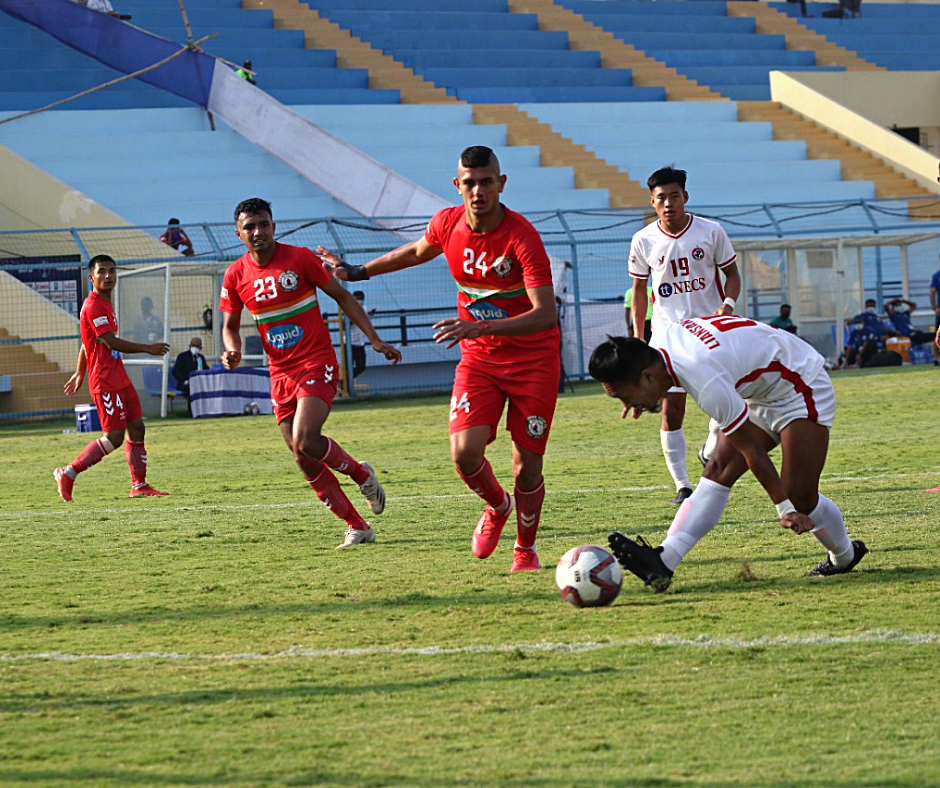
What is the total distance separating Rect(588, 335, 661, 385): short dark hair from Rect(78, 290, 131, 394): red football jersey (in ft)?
22.7

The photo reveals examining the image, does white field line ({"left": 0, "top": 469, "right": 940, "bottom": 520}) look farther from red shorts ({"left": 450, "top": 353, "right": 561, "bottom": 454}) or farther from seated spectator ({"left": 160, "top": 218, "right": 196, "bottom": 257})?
seated spectator ({"left": 160, "top": 218, "right": 196, "bottom": 257})

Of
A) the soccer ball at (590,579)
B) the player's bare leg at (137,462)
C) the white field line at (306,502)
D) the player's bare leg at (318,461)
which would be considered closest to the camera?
the soccer ball at (590,579)

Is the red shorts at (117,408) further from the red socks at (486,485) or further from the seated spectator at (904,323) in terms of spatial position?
the seated spectator at (904,323)

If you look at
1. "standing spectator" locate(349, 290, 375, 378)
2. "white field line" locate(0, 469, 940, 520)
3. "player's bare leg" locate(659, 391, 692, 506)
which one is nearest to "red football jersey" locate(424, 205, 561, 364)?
"player's bare leg" locate(659, 391, 692, 506)

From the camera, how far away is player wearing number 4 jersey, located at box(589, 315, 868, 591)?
5207 mm

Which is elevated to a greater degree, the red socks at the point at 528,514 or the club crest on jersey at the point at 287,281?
the club crest on jersey at the point at 287,281

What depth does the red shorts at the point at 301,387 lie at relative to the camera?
7.91 meters

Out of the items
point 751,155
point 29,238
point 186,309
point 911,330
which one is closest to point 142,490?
point 186,309

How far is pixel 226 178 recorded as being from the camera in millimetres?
28891

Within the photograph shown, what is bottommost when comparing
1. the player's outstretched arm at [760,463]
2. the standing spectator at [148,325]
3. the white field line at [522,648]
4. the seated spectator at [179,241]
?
the white field line at [522,648]

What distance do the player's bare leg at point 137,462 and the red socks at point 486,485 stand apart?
198 inches

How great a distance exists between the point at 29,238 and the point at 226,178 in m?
5.72

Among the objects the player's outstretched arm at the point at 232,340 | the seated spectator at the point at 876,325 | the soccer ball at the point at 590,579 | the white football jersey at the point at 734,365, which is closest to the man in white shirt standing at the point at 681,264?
the player's outstretched arm at the point at 232,340

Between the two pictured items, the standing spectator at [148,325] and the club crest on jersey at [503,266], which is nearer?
the club crest on jersey at [503,266]
